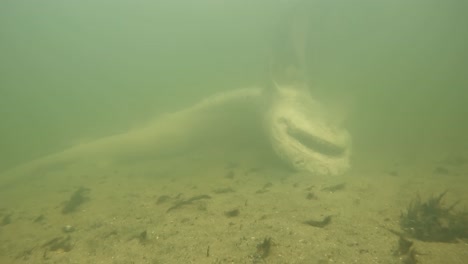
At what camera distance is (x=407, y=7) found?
94.9 feet

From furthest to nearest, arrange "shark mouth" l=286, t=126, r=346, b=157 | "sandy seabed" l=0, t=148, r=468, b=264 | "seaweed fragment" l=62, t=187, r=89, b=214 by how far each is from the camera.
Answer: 1. "shark mouth" l=286, t=126, r=346, b=157
2. "seaweed fragment" l=62, t=187, r=89, b=214
3. "sandy seabed" l=0, t=148, r=468, b=264

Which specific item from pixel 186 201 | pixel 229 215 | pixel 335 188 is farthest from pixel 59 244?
pixel 335 188

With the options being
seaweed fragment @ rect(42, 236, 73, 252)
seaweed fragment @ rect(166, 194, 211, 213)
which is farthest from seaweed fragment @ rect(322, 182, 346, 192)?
seaweed fragment @ rect(42, 236, 73, 252)

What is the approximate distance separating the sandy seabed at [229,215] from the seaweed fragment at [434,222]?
20 cm

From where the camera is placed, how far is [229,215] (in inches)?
236

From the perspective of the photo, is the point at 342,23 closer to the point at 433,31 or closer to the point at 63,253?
the point at 63,253

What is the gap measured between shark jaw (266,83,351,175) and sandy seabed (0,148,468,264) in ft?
1.50

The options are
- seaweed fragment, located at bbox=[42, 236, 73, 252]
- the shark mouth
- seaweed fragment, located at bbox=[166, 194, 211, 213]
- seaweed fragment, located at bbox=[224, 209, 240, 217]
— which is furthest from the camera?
the shark mouth

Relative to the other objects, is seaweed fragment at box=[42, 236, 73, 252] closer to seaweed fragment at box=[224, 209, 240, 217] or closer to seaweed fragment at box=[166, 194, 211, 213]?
seaweed fragment at box=[166, 194, 211, 213]

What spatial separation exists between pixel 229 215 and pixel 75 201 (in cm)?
492

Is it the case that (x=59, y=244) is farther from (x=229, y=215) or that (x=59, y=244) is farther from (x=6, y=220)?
(x=6, y=220)

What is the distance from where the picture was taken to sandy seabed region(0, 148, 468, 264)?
4.50 metres

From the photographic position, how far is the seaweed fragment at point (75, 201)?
7.95 metres

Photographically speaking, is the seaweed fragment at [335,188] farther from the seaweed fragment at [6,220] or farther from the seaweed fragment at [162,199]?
the seaweed fragment at [6,220]
